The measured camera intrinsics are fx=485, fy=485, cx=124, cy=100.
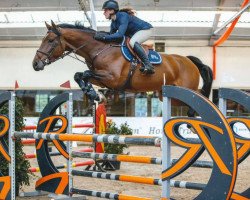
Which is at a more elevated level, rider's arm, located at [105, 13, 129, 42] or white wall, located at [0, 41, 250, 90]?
white wall, located at [0, 41, 250, 90]

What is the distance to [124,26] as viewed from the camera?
448cm

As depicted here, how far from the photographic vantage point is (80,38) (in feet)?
15.5

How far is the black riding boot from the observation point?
14.9ft

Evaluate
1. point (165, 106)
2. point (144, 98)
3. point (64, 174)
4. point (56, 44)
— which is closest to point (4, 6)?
point (144, 98)

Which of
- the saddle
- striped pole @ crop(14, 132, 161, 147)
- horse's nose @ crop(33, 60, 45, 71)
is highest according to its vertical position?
the saddle

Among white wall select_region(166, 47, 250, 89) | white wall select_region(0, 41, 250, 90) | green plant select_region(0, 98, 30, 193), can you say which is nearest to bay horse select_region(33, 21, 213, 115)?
green plant select_region(0, 98, 30, 193)

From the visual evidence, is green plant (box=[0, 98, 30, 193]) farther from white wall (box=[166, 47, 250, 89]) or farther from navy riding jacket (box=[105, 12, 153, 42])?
white wall (box=[166, 47, 250, 89])

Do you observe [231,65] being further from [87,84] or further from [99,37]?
[87,84]

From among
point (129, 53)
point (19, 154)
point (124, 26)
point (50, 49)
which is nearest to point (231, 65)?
point (129, 53)

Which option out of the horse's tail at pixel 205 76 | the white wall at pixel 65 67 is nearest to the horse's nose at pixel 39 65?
the horse's tail at pixel 205 76

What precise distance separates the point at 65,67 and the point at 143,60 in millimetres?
9969

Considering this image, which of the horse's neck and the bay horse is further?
the horse's neck

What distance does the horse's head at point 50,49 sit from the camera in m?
4.62

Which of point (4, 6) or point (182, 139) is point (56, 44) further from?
point (4, 6)
